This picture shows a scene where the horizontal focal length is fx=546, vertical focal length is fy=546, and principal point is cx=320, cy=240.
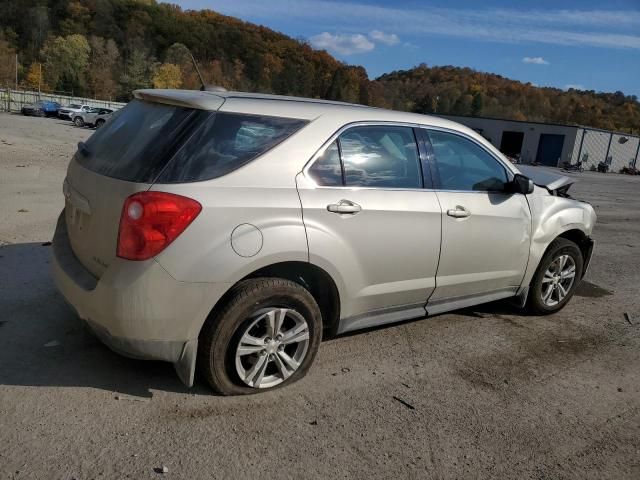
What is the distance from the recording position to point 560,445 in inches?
123

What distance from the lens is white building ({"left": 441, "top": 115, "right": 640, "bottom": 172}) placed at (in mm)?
62781

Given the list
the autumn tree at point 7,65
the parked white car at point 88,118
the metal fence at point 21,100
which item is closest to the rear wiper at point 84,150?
the parked white car at point 88,118

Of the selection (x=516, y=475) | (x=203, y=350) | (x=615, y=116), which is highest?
(x=615, y=116)

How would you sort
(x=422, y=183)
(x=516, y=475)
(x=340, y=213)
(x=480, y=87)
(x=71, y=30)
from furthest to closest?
(x=480, y=87) < (x=71, y=30) < (x=422, y=183) < (x=340, y=213) < (x=516, y=475)

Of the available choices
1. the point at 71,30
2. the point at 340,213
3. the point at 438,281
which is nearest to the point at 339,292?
the point at 340,213

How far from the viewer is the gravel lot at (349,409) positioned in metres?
2.74

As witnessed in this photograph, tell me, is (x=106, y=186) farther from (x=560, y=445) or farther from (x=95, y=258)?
(x=560, y=445)

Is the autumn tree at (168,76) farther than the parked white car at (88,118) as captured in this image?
Yes

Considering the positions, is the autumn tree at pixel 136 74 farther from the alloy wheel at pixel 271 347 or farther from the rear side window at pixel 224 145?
the alloy wheel at pixel 271 347

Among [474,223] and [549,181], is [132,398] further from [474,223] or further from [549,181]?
[549,181]

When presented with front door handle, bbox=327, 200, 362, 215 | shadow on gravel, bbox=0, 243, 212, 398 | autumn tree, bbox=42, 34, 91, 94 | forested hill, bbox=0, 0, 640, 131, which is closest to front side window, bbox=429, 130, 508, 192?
front door handle, bbox=327, 200, 362, 215


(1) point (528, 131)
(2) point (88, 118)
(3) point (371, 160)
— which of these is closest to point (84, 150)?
(3) point (371, 160)

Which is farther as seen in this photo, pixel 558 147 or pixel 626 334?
pixel 558 147

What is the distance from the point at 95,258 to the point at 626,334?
14.9 feet
